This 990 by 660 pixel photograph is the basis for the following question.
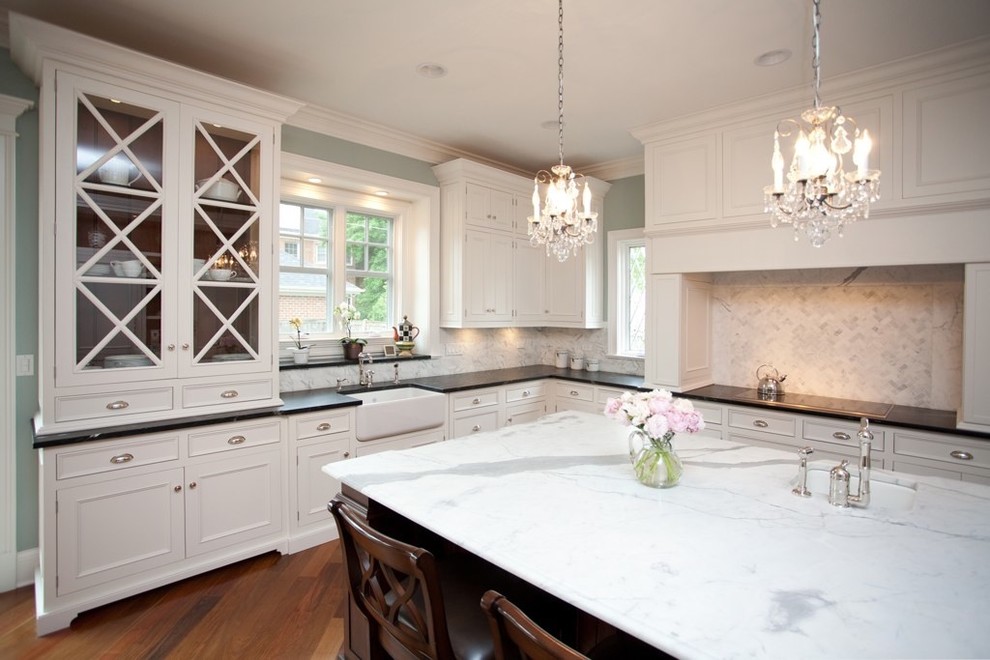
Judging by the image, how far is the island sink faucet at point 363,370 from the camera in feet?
12.5

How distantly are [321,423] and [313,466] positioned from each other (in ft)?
0.85

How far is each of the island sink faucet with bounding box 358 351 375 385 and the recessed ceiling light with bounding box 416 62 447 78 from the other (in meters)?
1.94

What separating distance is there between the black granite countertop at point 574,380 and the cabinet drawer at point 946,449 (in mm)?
54

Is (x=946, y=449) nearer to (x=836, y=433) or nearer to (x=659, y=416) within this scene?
(x=836, y=433)

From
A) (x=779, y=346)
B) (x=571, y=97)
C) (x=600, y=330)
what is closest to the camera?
(x=571, y=97)

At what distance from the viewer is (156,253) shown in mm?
2619

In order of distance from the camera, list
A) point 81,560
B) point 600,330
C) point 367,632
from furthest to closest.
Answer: point 600,330 < point 81,560 < point 367,632

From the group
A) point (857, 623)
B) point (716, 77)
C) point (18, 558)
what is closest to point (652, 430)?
point (857, 623)

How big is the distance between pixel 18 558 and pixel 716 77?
4.57m

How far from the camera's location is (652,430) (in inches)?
66.2

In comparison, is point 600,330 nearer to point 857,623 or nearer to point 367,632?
point 367,632

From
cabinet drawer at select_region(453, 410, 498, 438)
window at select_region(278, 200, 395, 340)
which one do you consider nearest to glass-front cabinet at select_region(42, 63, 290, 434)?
window at select_region(278, 200, 395, 340)

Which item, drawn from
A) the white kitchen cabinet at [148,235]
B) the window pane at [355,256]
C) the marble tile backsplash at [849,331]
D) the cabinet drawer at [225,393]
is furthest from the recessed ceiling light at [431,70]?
the marble tile backsplash at [849,331]

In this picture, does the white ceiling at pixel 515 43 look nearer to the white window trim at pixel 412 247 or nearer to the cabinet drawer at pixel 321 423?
the white window trim at pixel 412 247
